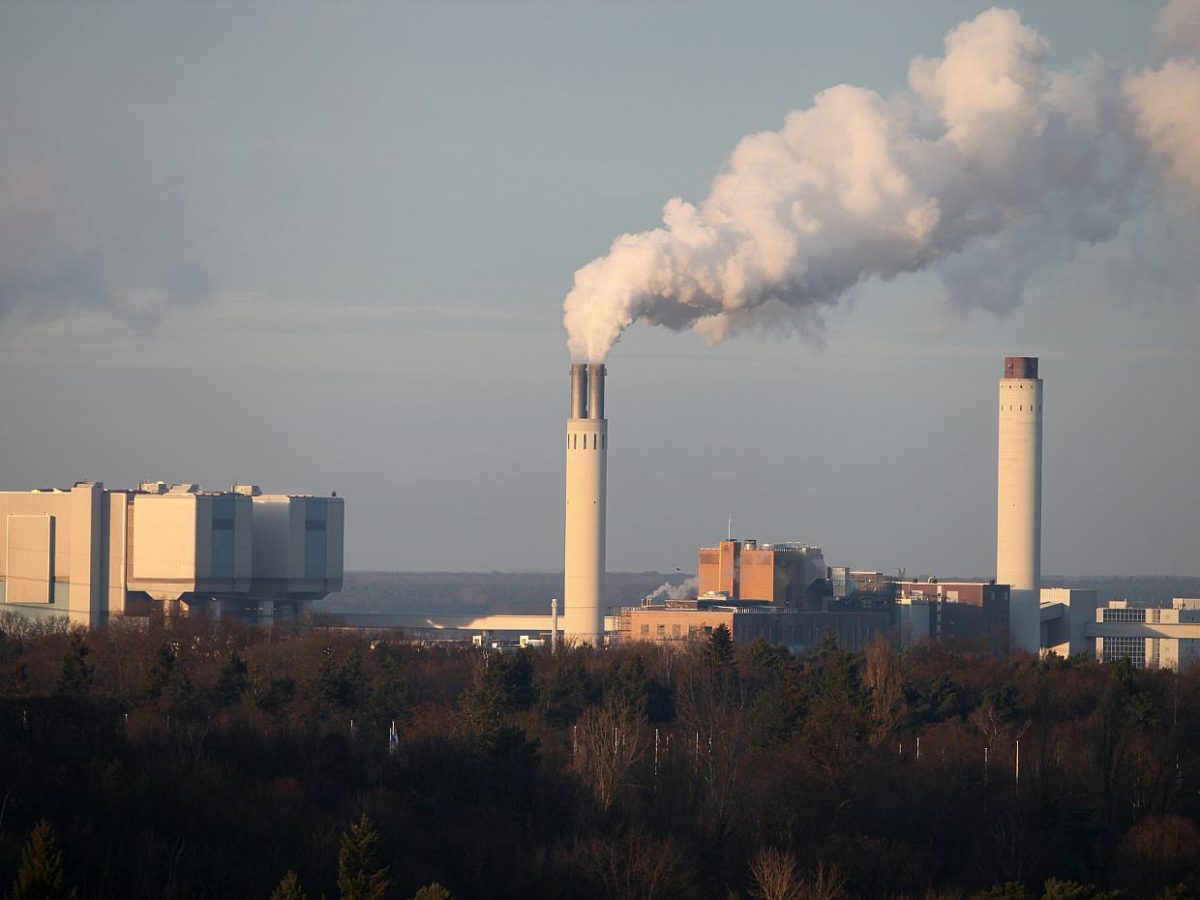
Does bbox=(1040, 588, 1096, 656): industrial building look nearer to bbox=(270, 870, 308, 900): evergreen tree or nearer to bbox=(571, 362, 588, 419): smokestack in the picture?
bbox=(571, 362, 588, 419): smokestack

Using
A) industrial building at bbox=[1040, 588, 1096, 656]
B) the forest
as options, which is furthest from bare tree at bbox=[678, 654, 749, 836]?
industrial building at bbox=[1040, 588, 1096, 656]

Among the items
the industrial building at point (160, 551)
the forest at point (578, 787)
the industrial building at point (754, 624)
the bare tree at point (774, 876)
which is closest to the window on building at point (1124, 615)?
the industrial building at point (754, 624)

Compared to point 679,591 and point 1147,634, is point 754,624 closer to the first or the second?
point 679,591

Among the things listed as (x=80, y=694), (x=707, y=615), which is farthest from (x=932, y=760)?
(x=707, y=615)

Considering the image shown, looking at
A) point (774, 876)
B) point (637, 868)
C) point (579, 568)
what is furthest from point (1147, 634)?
point (637, 868)

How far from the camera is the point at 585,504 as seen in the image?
7375 cm

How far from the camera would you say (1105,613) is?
3711 inches

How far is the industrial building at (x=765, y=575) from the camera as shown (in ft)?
261

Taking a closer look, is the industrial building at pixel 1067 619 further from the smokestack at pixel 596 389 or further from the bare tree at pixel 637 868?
the bare tree at pixel 637 868

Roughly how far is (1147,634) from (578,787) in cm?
5925

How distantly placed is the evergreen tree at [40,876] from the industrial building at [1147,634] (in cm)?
6838

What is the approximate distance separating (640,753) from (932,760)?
6.00 m

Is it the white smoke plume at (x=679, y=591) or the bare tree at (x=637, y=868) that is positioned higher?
the white smoke plume at (x=679, y=591)

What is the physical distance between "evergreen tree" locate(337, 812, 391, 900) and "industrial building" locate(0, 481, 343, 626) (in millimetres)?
43036
